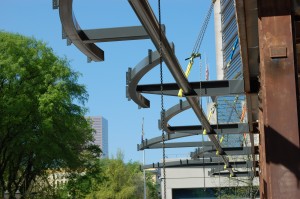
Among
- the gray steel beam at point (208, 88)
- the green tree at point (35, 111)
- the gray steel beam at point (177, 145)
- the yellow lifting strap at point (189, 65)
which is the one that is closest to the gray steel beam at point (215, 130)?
the gray steel beam at point (177, 145)

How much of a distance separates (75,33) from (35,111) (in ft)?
96.8

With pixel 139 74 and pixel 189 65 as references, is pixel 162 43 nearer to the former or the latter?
pixel 139 74

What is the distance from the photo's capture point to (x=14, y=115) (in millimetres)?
38062

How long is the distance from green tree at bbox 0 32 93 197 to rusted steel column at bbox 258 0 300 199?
96.7 feet

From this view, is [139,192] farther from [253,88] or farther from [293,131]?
[293,131]

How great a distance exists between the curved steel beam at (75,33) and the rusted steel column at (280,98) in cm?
279

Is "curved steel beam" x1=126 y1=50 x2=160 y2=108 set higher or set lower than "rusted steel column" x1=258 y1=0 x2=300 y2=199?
higher

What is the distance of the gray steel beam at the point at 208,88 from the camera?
57.2ft

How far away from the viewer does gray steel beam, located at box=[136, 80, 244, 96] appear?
17.4 metres

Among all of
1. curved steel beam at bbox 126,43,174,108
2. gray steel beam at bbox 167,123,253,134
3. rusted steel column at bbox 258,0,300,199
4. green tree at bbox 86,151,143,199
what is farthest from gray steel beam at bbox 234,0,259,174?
green tree at bbox 86,151,143,199

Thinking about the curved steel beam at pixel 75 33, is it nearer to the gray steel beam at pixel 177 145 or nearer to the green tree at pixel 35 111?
the gray steel beam at pixel 177 145

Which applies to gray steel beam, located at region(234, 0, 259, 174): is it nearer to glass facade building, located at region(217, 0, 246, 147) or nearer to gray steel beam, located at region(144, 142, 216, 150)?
glass facade building, located at region(217, 0, 246, 147)


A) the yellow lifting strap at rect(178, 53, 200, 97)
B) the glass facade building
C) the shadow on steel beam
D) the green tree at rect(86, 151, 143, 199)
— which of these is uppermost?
the glass facade building

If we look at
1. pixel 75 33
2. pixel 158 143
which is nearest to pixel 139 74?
pixel 75 33
